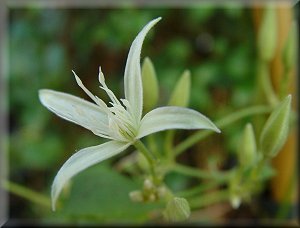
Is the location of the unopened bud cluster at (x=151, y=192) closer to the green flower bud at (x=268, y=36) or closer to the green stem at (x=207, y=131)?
the green stem at (x=207, y=131)

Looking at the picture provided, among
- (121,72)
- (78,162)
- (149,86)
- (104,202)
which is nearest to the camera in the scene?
(78,162)

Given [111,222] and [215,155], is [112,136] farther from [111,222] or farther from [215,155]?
[215,155]

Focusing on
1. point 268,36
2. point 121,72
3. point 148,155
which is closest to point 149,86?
point 148,155

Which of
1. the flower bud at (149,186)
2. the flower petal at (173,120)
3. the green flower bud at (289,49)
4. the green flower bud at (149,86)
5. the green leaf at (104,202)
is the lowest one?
the green leaf at (104,202)

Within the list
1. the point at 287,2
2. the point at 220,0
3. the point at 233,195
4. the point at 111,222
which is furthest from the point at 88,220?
the point at 220,0

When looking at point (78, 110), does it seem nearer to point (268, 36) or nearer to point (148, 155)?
point (148, 155)

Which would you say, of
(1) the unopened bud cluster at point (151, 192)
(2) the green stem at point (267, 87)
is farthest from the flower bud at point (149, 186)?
(2) the green stem at point (267, 87)

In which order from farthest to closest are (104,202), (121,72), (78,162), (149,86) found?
(121,72), (104,202), (149,86), (78,162)
